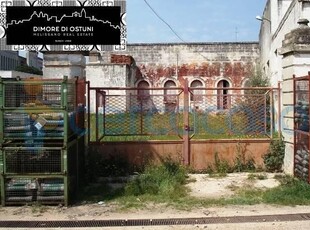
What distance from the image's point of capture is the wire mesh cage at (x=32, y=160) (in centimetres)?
694

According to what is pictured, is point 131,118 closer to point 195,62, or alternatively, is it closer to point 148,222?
point 148,222

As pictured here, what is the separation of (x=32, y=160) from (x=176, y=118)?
3.76m

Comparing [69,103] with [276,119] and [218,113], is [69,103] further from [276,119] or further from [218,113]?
[276,119]

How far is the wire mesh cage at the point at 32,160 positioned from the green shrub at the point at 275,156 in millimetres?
4752

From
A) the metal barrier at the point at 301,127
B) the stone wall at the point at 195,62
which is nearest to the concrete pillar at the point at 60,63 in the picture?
the metal barrier at the point at 301,127

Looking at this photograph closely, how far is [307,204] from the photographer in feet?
22.8

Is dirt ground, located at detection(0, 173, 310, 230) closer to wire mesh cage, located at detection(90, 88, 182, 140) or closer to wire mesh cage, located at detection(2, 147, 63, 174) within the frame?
wire mesh cage, located at detection(2, 147, 63, 174)

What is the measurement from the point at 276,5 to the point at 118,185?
15.0 m

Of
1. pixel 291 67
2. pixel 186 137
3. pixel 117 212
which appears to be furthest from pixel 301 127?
pixel 117 212

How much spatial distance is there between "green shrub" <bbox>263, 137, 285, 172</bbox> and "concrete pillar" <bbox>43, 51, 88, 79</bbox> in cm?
460

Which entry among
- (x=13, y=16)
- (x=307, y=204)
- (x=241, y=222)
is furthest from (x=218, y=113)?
(x=13, y=16)

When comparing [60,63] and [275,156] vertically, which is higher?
[60,63]

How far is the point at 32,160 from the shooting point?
6.96 m

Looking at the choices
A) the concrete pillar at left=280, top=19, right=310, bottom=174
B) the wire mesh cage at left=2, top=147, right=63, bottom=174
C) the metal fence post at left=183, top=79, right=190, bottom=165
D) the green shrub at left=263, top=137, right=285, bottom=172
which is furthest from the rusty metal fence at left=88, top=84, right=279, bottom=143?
the wire mesh cage at left=2, top=147, right=63, bottom=174
